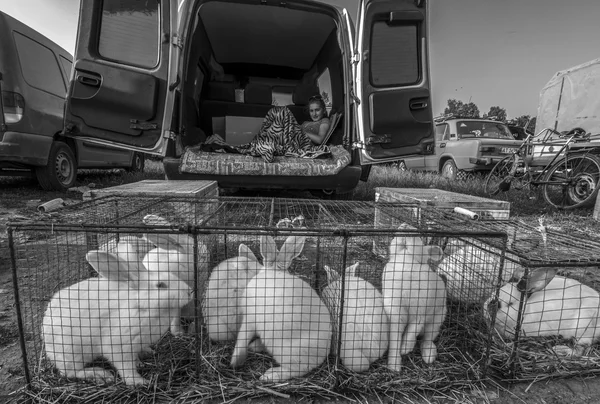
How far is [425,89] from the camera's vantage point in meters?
3.44

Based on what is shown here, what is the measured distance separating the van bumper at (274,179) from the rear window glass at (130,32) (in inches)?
37.7

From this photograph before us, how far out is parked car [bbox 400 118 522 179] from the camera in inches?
267

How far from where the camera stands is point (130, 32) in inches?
124

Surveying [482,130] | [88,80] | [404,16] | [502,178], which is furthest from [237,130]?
[482,130]

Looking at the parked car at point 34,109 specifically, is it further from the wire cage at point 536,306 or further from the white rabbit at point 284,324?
the wire cage at point 536,306

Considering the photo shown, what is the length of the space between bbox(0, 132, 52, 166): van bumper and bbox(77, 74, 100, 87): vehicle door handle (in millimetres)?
1614

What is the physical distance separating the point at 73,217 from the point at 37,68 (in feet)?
13.1

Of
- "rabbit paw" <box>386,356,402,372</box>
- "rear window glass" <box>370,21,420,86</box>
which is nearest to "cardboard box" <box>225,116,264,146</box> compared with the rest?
"rear window glass" <box>370,21,420,86</box>

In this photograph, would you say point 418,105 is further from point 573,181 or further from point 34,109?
point 34,109

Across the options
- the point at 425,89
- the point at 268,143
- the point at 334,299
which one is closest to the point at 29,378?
the point at 334,299

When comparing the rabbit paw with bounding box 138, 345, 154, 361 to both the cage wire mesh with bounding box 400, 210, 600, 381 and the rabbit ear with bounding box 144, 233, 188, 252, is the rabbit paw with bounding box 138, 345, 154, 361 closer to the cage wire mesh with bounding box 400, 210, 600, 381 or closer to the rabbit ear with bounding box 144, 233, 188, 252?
the rabbit ear with bounding box 144, 233, 188, 252

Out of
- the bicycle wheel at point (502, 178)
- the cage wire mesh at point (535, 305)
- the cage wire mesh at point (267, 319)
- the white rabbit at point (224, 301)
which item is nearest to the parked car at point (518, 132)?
the bicycle wheel at point (502, 178)

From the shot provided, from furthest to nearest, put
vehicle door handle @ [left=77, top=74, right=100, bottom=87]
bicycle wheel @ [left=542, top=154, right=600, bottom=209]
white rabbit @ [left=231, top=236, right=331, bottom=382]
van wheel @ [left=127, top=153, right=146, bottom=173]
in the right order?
van wheel @ [left=127, top=153, right=146, bottom=173] → bicycle wheel @ [left=542, top=154, right=600, bottom=209] → vehicle door handle @ [left=77, top=74, right=100, bottom=87] → white rabbit @ [left=231, top=236, right=331, bottom=382]

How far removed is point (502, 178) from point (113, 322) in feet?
20.2
